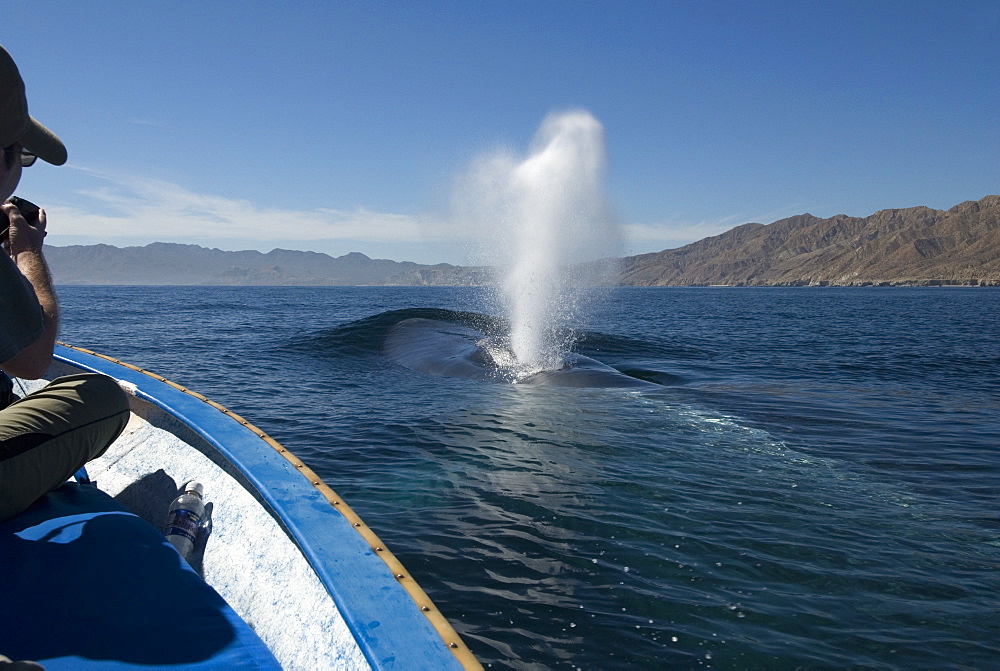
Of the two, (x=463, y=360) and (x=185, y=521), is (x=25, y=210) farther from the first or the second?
(x=463, y=360)

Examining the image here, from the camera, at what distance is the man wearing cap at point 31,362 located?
260 cm

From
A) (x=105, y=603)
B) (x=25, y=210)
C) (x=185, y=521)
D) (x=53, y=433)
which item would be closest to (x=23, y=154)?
(x=25, y=210)

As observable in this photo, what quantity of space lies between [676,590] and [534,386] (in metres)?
9.94

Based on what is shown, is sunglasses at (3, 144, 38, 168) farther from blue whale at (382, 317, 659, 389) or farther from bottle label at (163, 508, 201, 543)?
blue whale at (382, 317, 659, 389)

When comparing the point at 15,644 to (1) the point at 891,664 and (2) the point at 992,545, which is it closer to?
Answer: (1) the point at 891,664

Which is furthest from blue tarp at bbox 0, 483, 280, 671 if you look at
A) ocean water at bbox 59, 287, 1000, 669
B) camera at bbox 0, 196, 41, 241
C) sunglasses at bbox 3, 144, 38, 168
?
ocean water at bbox 59, 287, 1000, 669

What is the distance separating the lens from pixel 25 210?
10.6 ft

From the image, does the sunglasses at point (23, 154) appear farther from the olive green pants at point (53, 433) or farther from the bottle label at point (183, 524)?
Result: the bottle label at point (183, 524)

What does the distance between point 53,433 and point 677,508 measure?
238 inches

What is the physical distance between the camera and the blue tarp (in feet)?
7.10

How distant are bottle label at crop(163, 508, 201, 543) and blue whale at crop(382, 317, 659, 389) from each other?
1171cm

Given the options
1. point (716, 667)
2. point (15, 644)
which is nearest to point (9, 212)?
point (15, 644)

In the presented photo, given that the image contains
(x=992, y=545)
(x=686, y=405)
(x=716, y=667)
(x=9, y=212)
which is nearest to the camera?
(x=9, y=212)

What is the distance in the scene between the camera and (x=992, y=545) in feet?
20.4
